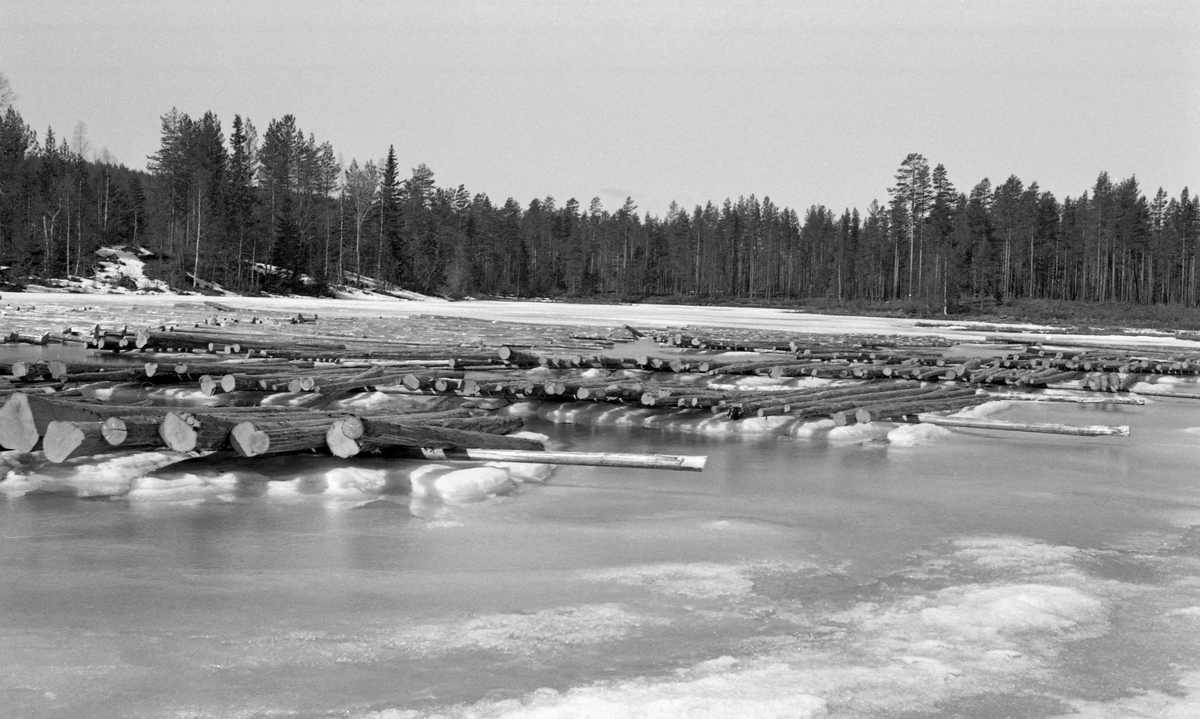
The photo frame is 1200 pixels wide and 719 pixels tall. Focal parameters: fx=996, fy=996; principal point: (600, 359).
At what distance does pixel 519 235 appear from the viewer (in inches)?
4348

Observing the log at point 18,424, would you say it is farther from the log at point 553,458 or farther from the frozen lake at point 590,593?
the log at point 553,458

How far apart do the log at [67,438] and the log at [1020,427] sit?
939 centimetres

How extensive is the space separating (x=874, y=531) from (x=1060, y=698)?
114 inches

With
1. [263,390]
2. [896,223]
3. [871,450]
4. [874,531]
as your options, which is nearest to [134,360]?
[263,390]

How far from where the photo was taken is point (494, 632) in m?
4.56

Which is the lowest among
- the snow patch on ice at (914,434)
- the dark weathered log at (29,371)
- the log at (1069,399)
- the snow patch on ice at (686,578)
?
the snow patch on ice at (686,578)

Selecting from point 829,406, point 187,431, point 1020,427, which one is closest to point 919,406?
point 1020,427

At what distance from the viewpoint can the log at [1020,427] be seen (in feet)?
39.0

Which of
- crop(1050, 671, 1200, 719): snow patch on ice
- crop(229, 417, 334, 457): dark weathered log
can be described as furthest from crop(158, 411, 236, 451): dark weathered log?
crop(1050, 671, 1200, 719): snow patch on ice

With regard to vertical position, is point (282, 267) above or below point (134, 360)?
above

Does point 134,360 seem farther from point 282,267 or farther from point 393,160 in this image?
point 393,160

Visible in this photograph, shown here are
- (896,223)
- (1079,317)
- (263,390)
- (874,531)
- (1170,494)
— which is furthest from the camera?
(896,223)

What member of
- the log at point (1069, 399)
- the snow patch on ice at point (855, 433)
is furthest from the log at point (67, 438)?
the log at point (1069, 399)

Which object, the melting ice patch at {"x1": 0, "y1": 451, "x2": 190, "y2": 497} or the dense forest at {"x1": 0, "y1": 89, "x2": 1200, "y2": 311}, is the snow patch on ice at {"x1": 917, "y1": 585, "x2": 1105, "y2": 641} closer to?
the melting ice patch at {"x1": 0, "y1": 451, "x2": 190, "y2": 497}
